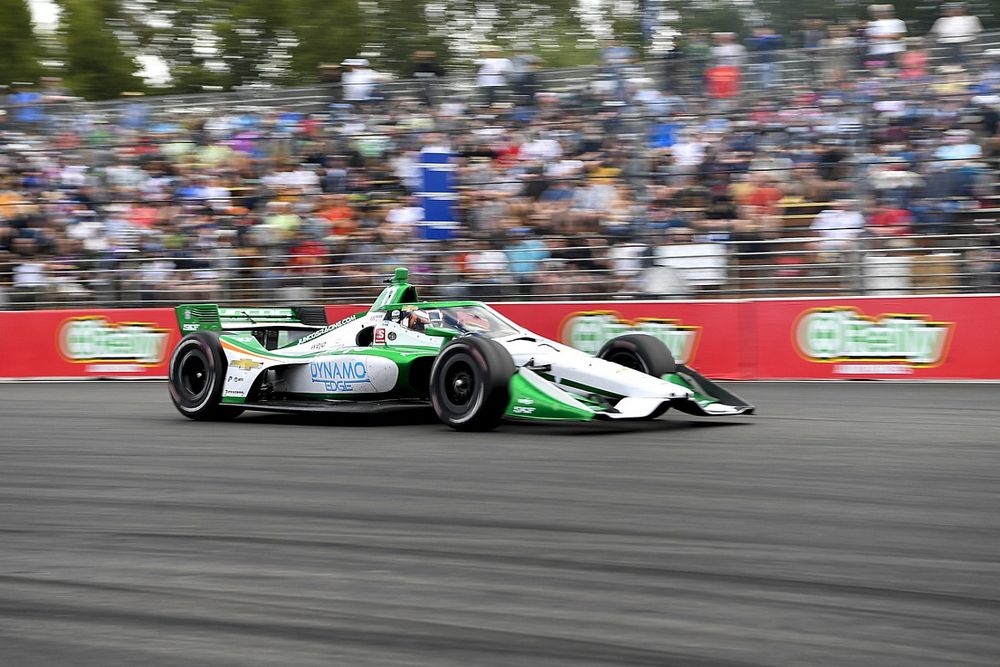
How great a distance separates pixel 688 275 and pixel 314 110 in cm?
697

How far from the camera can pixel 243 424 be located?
10320mm

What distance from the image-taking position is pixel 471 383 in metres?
8.70

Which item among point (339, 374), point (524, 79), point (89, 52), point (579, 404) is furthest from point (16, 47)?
point (579, 404)

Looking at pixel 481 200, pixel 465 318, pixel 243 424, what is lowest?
pixel 243 424

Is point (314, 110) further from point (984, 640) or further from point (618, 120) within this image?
point (984, 640)

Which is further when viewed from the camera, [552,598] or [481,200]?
[481,200]

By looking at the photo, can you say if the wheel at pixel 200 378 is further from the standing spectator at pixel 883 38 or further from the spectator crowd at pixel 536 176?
the standing spectator at pixel 883 38

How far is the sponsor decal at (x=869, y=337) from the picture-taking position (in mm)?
12938

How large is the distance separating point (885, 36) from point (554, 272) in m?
5.15

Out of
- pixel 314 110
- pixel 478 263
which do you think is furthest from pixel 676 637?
pixel 314 110

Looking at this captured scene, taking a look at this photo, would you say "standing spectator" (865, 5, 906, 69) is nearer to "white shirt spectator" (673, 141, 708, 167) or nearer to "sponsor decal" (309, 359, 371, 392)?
"white shirt spectator" (673, 141, 708, 167)

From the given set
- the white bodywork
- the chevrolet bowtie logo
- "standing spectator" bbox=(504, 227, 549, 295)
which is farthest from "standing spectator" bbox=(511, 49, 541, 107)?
the chevrolet bowtie logo

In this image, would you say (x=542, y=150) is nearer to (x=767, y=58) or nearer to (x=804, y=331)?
(x=767, y=58)

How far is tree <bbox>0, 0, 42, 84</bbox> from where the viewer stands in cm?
4328
